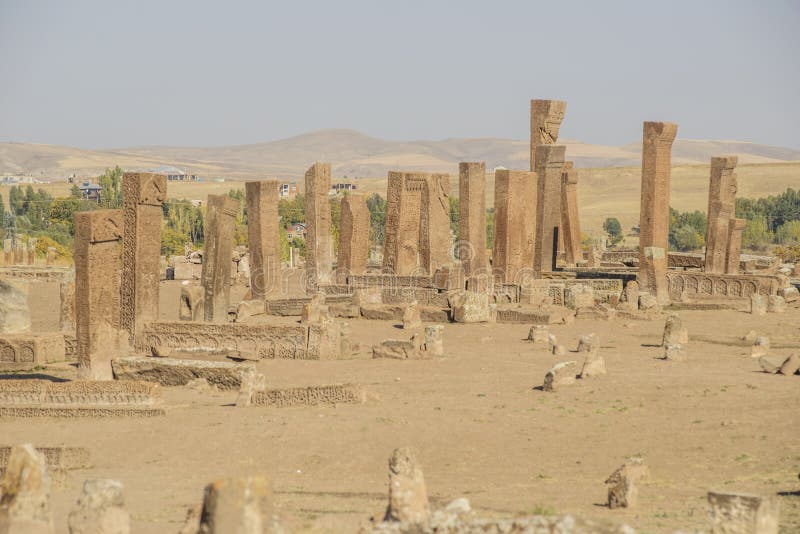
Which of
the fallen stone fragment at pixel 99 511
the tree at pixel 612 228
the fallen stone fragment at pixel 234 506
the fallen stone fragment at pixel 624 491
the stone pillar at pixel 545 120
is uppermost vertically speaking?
the stone pillar at pixel 545 120

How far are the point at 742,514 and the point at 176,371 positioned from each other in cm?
1012

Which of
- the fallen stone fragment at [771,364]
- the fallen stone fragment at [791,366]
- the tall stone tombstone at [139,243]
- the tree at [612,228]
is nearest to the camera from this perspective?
the fallen stone fragment at [791,366]

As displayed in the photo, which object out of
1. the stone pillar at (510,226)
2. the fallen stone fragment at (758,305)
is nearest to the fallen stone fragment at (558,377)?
the fallen stone fragment at (758,305)

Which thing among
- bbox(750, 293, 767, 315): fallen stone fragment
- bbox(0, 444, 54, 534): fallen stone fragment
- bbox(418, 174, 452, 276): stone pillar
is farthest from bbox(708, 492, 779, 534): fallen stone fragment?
bbox(418, 174, 452, 276): stone pillar

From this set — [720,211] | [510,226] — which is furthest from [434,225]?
A: [720,211]

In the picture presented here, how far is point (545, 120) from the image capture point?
3152 cm

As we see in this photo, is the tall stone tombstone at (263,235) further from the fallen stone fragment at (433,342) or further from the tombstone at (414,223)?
the fallen stone fragment at (433,342)

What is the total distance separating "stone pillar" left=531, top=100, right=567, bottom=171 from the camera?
31.5 m

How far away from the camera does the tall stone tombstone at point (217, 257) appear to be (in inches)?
798

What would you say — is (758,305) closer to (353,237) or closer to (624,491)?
(353,237)

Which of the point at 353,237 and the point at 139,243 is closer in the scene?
the point at 139,243

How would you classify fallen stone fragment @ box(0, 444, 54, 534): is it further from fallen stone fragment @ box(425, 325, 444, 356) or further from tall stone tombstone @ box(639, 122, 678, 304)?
tall stone tombstone @ box(639, 122, 678, 304)

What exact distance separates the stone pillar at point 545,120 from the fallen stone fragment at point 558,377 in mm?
16443

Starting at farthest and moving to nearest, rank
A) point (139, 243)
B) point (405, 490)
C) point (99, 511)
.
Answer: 1. point (139, 243)
2. point (405, 490)
3. point (99, 511)
